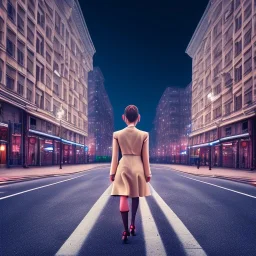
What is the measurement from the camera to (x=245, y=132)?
99.1ft

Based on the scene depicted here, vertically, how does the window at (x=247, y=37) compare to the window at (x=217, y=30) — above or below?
below

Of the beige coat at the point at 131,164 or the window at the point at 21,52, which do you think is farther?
the window at the point at 21,52

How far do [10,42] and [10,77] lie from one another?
3739 millimetres

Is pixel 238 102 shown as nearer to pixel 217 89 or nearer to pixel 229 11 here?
pixel 217 89

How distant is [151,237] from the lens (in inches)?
163

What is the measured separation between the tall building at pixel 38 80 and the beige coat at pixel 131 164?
72.5ft

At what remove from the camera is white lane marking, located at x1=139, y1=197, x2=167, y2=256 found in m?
3.50

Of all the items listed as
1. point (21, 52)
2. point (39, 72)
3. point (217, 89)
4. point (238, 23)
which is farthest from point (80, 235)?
point (217, 89)

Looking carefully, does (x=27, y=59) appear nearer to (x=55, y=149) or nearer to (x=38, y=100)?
(x=38, y=100)

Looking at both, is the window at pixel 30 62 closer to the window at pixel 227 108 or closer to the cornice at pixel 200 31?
the window at pixel 227 108

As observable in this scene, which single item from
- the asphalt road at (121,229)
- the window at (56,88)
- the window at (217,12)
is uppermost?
the window at (217,12)

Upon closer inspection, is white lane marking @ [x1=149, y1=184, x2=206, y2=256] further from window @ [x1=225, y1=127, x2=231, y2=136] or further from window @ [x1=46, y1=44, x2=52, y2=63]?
window @ [x1=46, y1=44, x2=52, y2=63]

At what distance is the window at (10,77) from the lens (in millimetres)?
25763

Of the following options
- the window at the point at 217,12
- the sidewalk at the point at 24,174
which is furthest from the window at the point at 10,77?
the window at the point at 217,12
